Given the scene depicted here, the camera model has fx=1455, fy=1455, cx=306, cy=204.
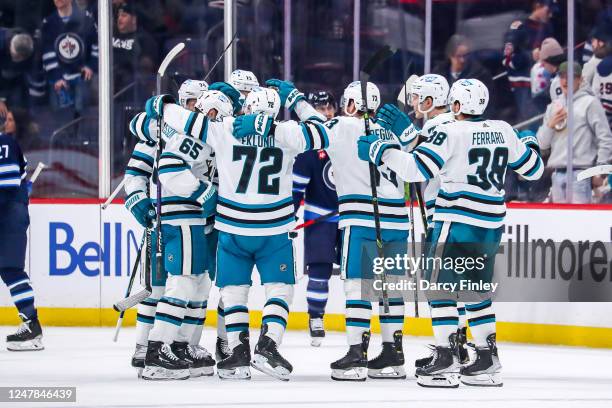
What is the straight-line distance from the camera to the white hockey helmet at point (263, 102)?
658 cm

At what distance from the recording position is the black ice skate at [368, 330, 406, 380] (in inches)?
266

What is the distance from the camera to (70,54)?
1015cm

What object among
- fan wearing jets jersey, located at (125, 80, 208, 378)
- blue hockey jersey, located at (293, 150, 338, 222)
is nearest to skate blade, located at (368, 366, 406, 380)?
fan wearing jets jersey, located at (125, 80, 208, 378)

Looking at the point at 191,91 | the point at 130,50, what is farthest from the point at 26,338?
the point at 130,50

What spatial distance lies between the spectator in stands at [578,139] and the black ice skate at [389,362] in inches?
104

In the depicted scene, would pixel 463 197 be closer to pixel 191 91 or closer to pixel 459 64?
pixel 191 91

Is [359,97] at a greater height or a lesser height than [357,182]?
greater

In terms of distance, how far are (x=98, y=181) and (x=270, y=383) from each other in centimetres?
370

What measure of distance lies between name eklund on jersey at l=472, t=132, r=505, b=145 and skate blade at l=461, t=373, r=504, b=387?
3.43 feet

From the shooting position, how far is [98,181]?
9891 mm

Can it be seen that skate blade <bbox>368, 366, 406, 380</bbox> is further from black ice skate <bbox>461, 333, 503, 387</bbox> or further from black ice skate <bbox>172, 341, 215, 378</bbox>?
black ice skate <bbox>172, 341, 215, 378</bbox>

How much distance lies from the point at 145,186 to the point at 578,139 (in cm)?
336

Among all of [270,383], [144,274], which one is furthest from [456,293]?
[144,274]

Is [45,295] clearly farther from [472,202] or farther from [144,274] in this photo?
[472,202]
